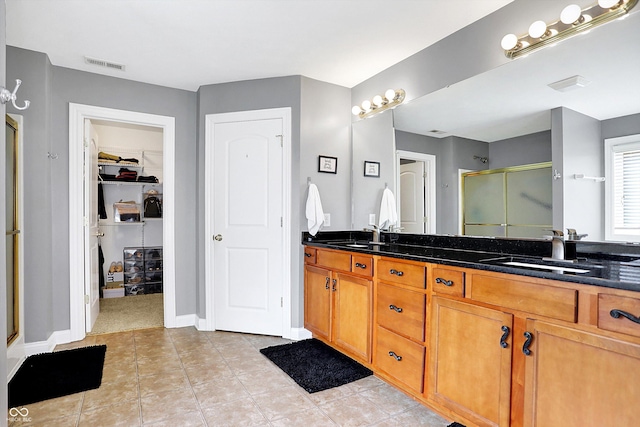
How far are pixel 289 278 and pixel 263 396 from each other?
114cm

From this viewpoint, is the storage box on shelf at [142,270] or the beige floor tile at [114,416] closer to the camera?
the beige floor tile at [114,416]

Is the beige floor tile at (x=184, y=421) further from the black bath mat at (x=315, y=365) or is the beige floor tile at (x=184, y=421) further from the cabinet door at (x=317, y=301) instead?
the cabinet door at (x=317, y=301)

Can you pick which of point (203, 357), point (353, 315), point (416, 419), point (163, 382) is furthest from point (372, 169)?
point (163, 382)

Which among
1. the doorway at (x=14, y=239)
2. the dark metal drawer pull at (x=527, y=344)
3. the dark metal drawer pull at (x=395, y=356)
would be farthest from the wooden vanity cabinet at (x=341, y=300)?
the doorway at (x=14, y=239)

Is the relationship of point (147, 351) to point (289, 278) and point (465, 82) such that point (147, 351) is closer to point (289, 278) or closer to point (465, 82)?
point (289, 278)

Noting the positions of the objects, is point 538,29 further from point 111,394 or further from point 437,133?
point 111,394

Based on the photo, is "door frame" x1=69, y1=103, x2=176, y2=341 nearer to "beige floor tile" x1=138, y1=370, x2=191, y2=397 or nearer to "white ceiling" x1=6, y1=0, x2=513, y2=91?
"white ceiling" x1=6, y1=0, x2=513, y2=91

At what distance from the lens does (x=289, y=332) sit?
3.11m

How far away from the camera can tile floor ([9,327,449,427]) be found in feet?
6.11

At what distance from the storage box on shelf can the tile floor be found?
203cm

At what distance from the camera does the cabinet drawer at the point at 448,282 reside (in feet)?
5.56

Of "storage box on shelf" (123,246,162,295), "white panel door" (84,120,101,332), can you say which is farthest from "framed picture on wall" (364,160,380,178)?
"storage box on shelf" (123,246,162,295)

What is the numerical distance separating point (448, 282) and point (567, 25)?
143cm

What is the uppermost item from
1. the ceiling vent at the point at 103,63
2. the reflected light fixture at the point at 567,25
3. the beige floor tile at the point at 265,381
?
the ceiling vent at the point at 103,63
